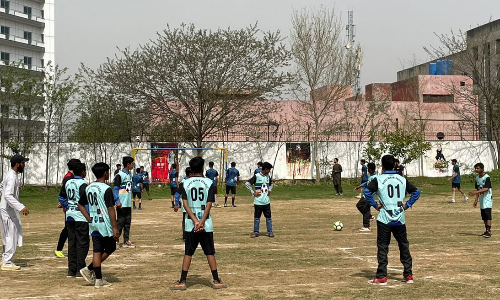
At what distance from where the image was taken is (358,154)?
45719 millimetres

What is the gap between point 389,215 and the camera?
9945 mm

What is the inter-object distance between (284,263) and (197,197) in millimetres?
3222

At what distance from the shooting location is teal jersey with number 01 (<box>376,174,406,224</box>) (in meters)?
9.94

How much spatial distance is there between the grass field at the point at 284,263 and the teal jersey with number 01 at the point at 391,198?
3.28 feet

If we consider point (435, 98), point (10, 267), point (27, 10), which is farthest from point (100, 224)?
point (27, 10)

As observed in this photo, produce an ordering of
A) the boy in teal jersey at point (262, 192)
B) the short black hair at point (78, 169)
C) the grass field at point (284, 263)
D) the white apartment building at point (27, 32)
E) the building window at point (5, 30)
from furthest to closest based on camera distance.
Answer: the white apartment building at point (27, 32), the building window at point (5, 30), the boy in teal jersey at point (262, 192), the short black hair at point (78, 169), the grass field at point (284, 263)

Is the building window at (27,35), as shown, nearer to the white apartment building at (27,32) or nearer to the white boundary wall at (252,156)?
the white apartment building at (27,32)

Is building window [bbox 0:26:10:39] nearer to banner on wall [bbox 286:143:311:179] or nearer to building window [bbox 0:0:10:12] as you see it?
building window [bbox 0:0:10:12]

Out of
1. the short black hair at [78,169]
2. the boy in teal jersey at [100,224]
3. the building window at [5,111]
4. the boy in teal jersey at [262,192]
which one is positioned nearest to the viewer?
the boy in teal jersey at [100,224]

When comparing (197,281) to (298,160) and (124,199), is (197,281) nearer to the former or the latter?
(124,199)

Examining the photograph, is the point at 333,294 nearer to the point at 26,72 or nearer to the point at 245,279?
the point at 245,279

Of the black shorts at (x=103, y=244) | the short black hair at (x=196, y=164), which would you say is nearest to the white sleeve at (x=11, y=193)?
the black shorts at (x=103, y=244)

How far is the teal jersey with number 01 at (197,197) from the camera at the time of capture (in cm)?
961

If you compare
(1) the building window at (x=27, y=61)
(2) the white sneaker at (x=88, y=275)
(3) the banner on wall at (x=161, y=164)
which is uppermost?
(1) the building window at (x=27, y=61)
